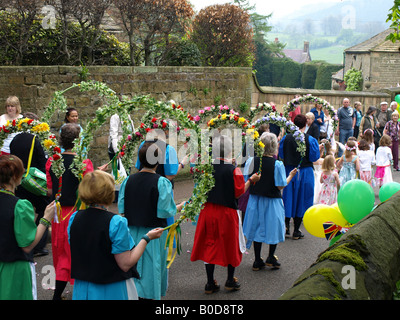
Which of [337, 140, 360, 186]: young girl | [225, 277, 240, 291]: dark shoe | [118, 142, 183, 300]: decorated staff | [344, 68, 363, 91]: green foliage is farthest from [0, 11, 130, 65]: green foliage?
[344, 68, 363, 91]: green foliage

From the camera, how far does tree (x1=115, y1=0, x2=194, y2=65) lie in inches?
469

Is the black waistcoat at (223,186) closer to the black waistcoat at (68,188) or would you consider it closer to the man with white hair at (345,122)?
the black waistcoat at (68,188)

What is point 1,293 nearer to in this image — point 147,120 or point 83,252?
point 83,252

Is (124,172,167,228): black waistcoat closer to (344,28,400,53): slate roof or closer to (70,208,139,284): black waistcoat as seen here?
(70,208,139,284): black waistcoat

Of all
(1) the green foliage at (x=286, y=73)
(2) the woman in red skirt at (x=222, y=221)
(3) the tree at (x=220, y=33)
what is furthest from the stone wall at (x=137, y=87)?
(1) the green foliage at (x=286, y=73)

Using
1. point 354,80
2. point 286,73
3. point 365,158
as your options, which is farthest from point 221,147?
point 286,73

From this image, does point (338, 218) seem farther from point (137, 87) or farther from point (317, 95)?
point (317, 95)

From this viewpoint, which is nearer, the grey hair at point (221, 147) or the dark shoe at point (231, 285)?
the grey hair at point (221, 147)

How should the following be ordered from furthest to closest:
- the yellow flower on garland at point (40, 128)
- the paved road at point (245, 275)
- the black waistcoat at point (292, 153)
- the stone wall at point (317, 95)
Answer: the stone wall at point (317, 95) → the black waistcoat at point (292, 153) → the paved road at point (245, 275) → the yellow flower on garland at point (40, 128)

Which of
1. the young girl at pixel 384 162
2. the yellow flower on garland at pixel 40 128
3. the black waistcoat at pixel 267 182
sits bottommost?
the young girl at pixel 384 162

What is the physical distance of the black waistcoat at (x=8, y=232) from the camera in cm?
386

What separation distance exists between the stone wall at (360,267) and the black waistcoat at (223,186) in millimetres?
1838

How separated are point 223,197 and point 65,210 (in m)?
1.81
